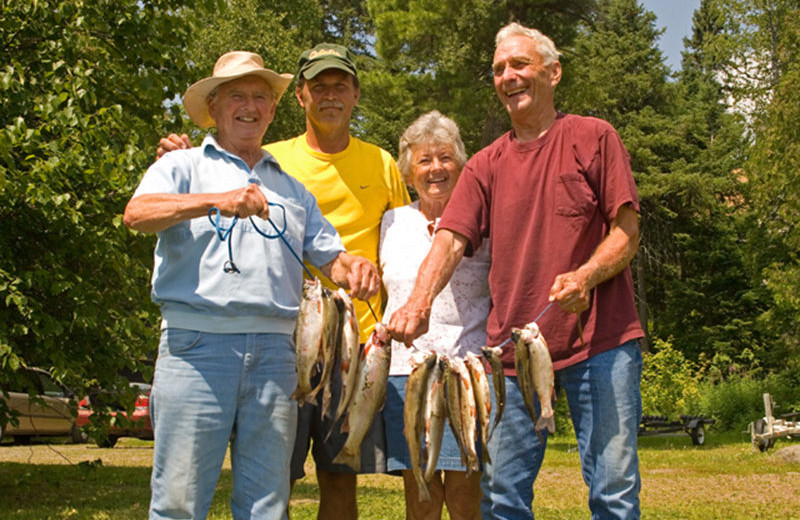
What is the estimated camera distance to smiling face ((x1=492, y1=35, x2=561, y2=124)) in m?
4.09

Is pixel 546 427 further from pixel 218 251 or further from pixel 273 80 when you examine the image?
pixel 273 80

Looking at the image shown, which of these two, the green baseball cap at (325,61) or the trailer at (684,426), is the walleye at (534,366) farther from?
the trailer at (684,426)

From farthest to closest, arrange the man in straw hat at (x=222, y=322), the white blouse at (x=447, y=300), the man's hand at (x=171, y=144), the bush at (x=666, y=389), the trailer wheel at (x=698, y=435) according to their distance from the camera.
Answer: the bush at (x=666, y=389) < the trailer wheel at (x=698, y=435) < the white blouse at (x=447, y=300) < the man's hand at (x=171, y=144) < the man in straw hat at (x=222, y=322)

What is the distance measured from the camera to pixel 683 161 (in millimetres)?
35250

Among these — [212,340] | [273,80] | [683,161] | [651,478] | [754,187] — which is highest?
[683,161]

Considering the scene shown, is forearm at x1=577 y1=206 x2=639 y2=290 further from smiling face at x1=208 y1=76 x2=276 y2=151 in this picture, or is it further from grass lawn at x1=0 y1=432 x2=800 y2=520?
grass lawn at x1=0 y1=432 x2=800 y2=520

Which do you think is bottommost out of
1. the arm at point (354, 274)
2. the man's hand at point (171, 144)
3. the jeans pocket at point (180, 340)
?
the jeans pocket at point (180, 340)

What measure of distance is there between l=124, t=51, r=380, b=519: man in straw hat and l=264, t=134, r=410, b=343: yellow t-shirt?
0.79m

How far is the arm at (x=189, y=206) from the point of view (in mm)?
3461

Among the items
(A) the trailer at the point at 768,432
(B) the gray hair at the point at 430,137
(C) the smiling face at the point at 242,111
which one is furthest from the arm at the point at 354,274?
(A) the trailer at the point at 768,432

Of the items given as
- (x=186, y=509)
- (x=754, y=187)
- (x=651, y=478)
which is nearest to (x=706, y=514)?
(x=651, y=478)

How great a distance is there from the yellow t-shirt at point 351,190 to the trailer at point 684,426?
19307 millimetres

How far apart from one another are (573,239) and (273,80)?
1.58m

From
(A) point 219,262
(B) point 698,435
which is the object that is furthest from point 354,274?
(B) point 698,435
